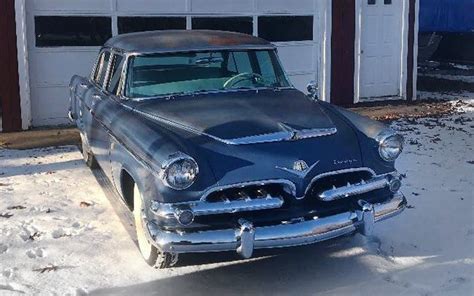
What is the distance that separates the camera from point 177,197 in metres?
3.94

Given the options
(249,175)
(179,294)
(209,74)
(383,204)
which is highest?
(209,74)

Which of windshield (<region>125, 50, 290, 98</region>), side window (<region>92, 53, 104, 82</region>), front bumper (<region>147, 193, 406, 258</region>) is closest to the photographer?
front bumper (<region>147, 193, 406, 258</region>)

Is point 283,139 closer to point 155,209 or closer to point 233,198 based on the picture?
point 233,198

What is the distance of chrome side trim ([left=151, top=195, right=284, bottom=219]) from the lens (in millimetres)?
3912

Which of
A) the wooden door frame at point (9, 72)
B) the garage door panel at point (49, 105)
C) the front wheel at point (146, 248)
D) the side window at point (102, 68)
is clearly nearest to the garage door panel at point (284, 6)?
the garage door panel at point (49, 105)

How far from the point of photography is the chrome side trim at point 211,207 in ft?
12.8

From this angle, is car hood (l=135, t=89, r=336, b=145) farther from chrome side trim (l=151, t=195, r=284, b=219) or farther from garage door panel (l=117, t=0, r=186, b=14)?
garage door panel (l=117, t=0, r=186, b=14)

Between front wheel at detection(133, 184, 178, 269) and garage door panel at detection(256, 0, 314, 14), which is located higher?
garage door panel at detection(256, 0, 314, 14)

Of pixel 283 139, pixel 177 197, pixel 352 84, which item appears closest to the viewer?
pixel 177 197

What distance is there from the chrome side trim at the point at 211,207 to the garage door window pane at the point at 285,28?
6.98 meters

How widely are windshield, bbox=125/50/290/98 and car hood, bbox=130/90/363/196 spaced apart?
0.21 m

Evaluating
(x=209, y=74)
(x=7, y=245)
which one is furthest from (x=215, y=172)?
(x=7, y=245)

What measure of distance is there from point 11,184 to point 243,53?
290cm

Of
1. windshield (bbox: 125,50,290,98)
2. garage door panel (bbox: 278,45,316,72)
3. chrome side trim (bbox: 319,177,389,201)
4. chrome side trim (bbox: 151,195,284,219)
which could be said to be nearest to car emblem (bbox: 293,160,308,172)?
chrome side trim (bbox: 319,177,389,201)
